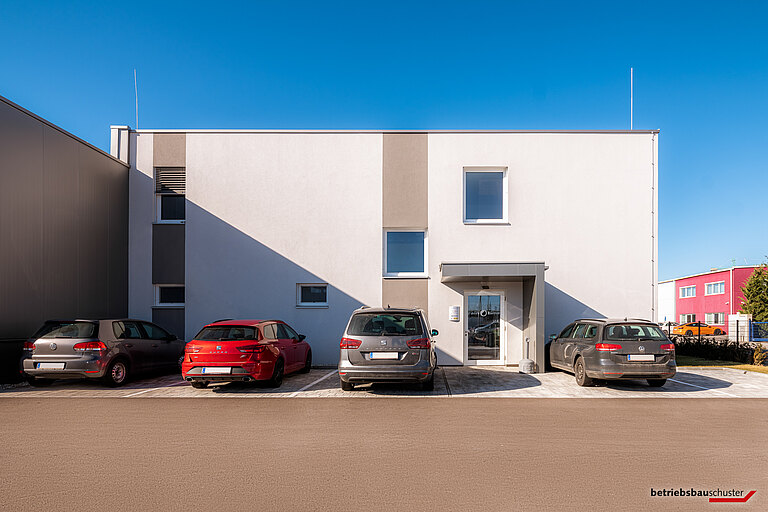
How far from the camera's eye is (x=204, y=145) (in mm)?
14781

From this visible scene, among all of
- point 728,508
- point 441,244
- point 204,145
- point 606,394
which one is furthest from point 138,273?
point 728,508

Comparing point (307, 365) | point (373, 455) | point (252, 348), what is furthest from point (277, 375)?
point (373, 455)

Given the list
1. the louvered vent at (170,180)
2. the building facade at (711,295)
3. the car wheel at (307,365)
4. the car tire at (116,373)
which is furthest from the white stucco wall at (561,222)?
the building facade at (711,295)

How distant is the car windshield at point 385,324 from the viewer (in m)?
9.14

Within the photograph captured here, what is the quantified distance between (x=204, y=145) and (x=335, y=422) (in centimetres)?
1051

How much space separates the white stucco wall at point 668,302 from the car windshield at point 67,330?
5956 cm

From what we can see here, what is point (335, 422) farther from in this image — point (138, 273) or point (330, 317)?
point (138, 273)

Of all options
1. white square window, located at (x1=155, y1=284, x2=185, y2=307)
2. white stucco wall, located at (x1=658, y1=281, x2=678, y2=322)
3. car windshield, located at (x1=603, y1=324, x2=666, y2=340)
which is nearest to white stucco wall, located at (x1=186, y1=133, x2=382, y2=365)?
white square window, located at (x1=155, y1=284, x2=185, y2=307)

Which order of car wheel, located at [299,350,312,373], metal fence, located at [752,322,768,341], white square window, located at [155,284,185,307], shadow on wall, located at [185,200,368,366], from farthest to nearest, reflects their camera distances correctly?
1. metal fence, located at [752,322,768,341]
2. white square window, located at [155,284,185,307]
3. shadow on wall, located at [185,200,368,366]
4. car wheel, located at [299,350,312,373]

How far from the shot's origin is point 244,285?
1448cm

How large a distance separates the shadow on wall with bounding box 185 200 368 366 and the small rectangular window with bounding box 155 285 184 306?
53 centimetres

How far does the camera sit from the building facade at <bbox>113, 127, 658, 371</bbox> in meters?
14.2

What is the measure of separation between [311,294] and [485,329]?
509cm

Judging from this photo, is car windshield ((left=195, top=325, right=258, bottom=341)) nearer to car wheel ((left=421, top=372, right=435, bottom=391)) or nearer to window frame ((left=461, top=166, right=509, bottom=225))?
car wheel ((left=421, top=372, right=435, bottom=391))
